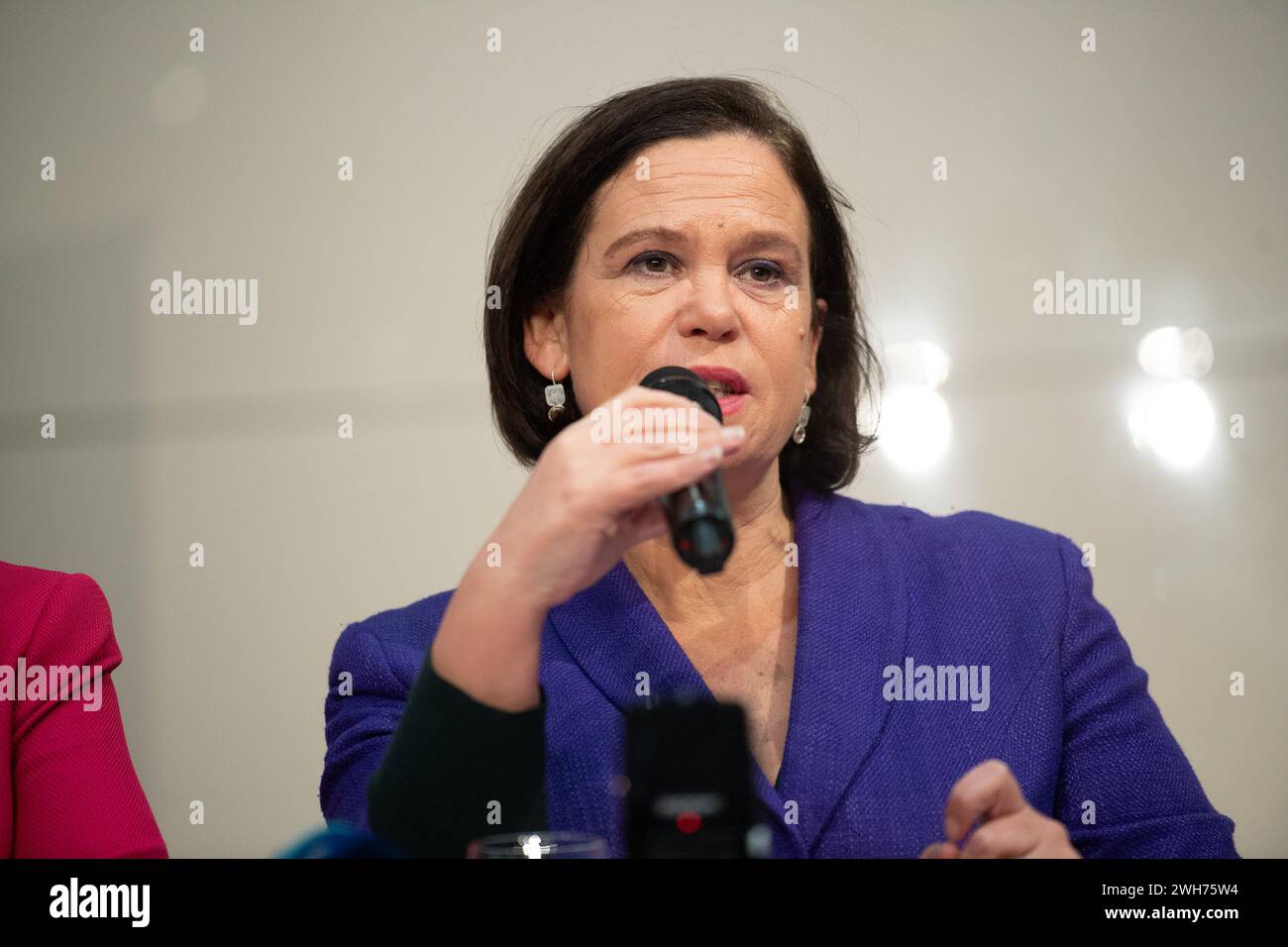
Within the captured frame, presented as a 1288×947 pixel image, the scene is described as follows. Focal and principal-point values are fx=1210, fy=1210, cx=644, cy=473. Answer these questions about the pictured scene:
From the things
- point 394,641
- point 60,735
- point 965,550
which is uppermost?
point 965,550

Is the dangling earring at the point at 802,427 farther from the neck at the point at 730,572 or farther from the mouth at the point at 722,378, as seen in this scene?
the mouth at the point at 722,378

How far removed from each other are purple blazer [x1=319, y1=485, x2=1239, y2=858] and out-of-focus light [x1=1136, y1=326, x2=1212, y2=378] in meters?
0.62

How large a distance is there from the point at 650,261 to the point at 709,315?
0.16 metres

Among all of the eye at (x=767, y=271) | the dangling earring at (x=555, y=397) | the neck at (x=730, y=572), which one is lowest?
the neck at (x=730, y=572)

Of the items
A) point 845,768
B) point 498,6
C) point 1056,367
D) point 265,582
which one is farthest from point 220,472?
point 1056,367

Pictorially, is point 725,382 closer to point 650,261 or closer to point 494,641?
point 650,261

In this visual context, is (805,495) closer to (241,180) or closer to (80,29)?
(241,180)

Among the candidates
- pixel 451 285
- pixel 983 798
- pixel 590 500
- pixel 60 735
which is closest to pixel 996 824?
pixel 983 798

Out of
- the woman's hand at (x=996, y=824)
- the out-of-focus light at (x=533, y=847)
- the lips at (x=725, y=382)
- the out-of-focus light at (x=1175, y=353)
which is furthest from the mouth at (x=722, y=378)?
the out-of-focus light at (x=1175, y=353)

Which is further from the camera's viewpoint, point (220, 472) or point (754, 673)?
point (220, 472)

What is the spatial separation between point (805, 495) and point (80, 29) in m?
1.61

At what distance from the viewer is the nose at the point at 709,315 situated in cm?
166

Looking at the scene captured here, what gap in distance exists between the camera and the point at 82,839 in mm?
1510

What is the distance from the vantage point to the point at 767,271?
1787 millimetres
